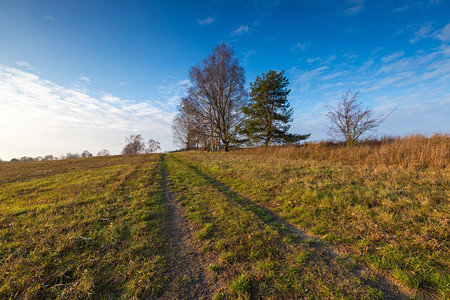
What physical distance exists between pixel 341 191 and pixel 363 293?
10.7ft

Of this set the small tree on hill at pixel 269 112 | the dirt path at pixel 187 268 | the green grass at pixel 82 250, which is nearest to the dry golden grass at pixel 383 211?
the dirt path at pixel 187 268

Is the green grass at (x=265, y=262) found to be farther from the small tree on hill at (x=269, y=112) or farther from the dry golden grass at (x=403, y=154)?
the small tree on hill at (x=269, y=112)

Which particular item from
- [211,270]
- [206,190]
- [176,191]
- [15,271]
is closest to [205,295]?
[211,270]

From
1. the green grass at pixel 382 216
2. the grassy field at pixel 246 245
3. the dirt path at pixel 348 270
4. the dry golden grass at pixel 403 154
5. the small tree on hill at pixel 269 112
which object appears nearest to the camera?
the dirt path at pixel 348 270

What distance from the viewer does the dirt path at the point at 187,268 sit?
2076 mm

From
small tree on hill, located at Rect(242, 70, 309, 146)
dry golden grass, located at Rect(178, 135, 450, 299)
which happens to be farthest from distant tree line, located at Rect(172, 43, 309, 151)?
dry golden grass, located at Rect(178, 135, 450, 299)

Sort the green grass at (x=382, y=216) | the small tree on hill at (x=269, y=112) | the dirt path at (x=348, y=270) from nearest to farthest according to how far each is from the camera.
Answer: the dirt path at (x=348, y=270) → the green grass at (x=382, y=216) → the small tree on hill at (x=269, y=112)

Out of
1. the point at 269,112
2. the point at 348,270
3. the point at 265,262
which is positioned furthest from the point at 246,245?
the point at 269,112

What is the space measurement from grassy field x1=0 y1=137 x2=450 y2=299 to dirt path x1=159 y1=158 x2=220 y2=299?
19 millimetres

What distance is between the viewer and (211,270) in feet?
8.05

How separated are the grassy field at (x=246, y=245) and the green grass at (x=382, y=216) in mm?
20

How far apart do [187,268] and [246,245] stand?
1.09 m

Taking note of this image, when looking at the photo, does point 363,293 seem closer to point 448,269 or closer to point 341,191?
point 448,269

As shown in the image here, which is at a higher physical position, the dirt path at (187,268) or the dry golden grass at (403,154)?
the dry golden grass at (403,154)
